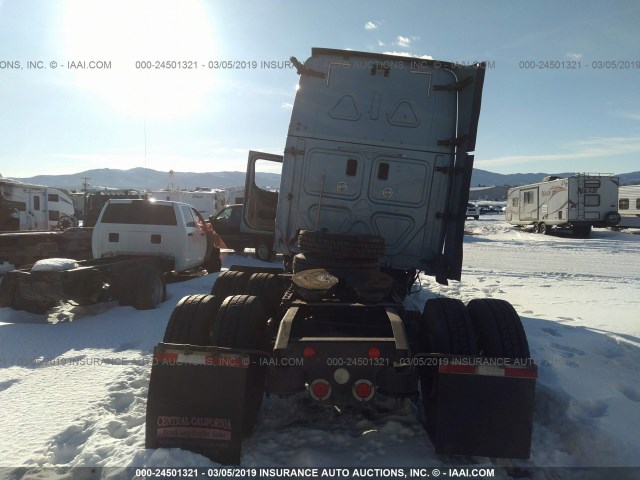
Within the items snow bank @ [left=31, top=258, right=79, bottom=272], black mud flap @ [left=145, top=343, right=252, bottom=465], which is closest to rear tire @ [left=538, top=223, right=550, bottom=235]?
snow bank @ [left=31, top=258, right=79, bottom=272]

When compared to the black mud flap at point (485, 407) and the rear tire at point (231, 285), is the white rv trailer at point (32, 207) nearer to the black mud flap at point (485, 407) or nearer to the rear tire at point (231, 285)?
the rear tire at point (231, 285)

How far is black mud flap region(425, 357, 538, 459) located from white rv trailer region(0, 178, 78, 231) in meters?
18.0

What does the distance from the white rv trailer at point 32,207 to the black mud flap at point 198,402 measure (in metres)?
16.7

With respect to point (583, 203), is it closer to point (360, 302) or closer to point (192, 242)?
point (192, 242)

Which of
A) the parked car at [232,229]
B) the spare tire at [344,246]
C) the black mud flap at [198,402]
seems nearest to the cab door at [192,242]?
the parked car at [232,229]

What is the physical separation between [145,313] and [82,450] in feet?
13.2

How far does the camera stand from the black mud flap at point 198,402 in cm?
302

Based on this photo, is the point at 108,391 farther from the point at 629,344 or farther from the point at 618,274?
the point at 618,274

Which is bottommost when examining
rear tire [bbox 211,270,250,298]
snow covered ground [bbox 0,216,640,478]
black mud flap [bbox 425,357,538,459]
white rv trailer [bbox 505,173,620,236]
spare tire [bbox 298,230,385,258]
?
snow covered ground [bbox 0,216,640,478]

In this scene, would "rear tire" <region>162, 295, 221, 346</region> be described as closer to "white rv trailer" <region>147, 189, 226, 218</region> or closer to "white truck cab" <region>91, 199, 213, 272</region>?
"white truck cab" <region>91, 199, 213, 272</region>

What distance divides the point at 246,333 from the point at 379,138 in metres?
3.38

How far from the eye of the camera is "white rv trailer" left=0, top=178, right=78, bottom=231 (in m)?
16.4

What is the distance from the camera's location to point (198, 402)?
3035 mm

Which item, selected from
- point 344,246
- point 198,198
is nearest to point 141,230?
point 344,246
